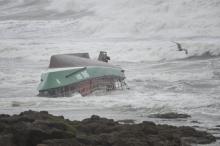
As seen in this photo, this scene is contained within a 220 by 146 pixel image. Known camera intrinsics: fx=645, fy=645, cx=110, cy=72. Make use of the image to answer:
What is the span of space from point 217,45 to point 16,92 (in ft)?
48.0

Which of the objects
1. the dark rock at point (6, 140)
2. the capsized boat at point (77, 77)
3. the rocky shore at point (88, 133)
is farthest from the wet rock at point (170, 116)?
the capsized boat at point (77, 77)

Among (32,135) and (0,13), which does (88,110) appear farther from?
(0,13)

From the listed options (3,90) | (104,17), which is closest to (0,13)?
(104,17)

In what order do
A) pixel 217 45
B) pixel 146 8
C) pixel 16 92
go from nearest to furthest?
pixel 16 92
pixel 217 45
pixel 146 8

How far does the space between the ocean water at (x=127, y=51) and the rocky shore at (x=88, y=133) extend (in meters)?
1.35

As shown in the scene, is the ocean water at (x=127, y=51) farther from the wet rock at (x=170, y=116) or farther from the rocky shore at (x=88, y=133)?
the rocky shore at (x=88, y=133)

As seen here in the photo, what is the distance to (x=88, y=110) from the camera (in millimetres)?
19656

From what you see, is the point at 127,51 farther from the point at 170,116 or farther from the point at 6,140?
the point at 6,140

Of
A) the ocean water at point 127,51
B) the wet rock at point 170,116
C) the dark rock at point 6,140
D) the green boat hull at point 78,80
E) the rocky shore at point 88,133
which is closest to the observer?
the dark rock at point 6,140

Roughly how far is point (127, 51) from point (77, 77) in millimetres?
12604

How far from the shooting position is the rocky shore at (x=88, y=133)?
11977 millimetres

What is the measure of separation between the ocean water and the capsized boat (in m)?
0.68

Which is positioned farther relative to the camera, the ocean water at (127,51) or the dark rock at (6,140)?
the ocean water at (127,51)

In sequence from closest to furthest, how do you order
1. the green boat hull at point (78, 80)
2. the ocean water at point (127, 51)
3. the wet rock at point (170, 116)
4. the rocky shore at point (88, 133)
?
the rocky shore at point (88, 133)
the wet rock at point (170, 116)
the ocean water at point (127, 51)
the green boat hull at point (78, 80)
